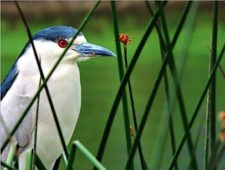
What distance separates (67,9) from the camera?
267 inches

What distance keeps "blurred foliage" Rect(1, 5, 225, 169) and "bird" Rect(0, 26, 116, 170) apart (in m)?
1.39

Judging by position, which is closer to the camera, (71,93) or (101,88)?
(71,93)

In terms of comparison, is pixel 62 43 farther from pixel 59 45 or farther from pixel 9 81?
pixel 9 81

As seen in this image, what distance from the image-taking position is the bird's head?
1310 millimetres

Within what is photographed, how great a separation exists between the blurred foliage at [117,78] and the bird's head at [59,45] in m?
1.37

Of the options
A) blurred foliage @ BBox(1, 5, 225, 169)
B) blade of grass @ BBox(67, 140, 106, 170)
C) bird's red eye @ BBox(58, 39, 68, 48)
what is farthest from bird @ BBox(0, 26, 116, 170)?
blurred foliage @ BBox(1, 5, 225, 169)

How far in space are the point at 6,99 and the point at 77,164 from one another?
1.51m

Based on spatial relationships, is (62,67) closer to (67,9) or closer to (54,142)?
(54,142)

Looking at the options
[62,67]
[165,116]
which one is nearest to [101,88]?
[62,67]

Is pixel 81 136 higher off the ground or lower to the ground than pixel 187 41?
lower

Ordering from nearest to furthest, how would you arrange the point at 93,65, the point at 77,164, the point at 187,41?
the point at 187,41 < the point at 77,164 < the point at 93,65

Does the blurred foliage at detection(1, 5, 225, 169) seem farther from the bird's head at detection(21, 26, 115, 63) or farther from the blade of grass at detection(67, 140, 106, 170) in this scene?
the blade of grass at detection(67, 140, 106, 170)

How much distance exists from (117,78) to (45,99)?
340 cm

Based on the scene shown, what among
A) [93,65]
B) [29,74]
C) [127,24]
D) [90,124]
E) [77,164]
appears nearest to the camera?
[29,74]
